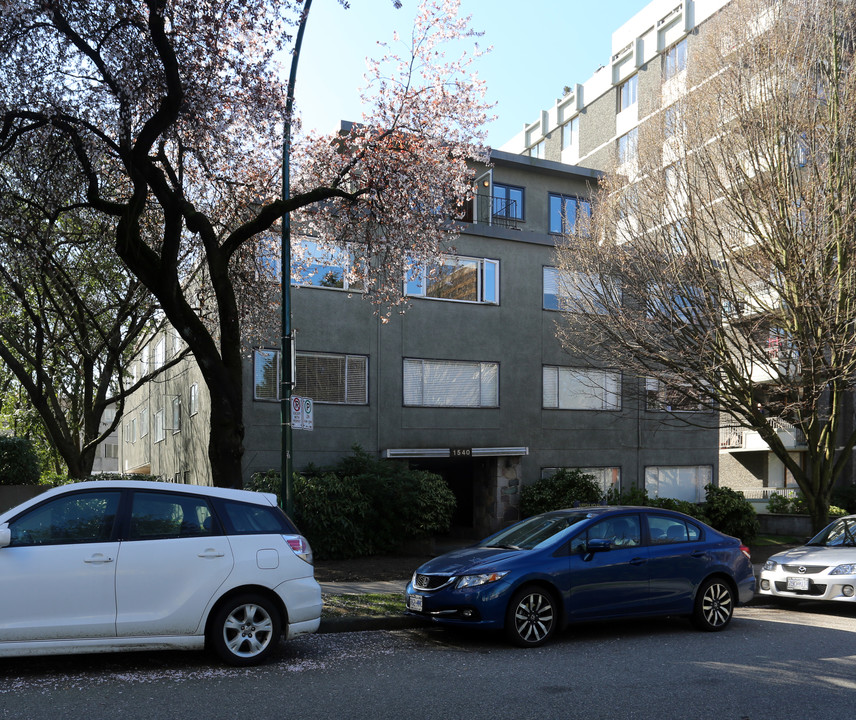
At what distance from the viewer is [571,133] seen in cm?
4631

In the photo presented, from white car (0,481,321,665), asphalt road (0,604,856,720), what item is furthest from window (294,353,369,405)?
white car (0,481,321,665)

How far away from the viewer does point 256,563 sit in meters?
7.78

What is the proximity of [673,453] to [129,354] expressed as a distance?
15.4 metres

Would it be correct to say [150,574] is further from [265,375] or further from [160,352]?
[160,352]

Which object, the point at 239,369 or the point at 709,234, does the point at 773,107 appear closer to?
the point at 709,234

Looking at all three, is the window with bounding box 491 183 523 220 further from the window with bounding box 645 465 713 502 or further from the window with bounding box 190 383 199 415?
the window with bounding box 190 383 199 415

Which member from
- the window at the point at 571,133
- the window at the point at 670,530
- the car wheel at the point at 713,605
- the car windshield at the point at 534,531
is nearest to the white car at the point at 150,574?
the car windshield at the point at 534,531

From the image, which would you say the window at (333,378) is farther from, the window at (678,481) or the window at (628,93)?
the window at (628,93)

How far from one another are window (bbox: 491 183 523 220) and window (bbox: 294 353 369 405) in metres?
6.23

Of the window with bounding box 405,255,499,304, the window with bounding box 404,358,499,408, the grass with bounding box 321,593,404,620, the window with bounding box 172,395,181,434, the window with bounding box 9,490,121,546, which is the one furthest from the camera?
the window with bounding box 172,395,181,434

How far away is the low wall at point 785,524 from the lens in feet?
80.3

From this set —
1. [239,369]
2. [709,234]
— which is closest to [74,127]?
[239,369]

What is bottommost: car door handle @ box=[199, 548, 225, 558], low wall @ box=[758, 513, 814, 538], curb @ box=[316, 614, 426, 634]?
low wall @ box=[758, 513, 814, 538]

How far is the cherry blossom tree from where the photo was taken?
10.7m
